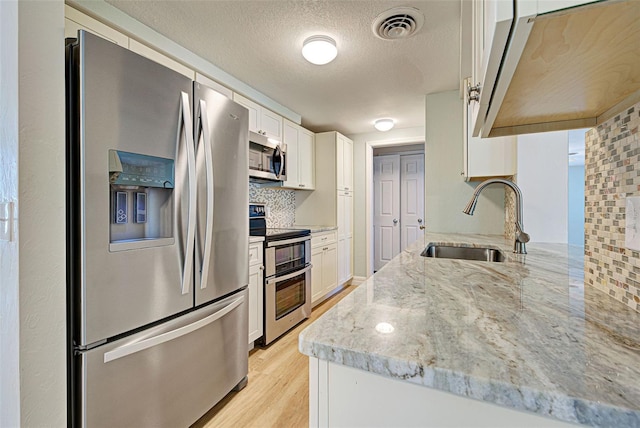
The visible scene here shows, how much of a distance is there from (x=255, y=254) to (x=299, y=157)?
1.56 meters

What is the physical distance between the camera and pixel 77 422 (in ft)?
3.45

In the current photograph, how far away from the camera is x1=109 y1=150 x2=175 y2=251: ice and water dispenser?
3.79 feet

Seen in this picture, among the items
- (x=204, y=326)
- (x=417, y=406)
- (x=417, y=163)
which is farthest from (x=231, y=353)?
(x=417, y=163)

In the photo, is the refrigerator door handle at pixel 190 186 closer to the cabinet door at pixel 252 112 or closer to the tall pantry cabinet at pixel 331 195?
the cabinet door at pixel 252 112

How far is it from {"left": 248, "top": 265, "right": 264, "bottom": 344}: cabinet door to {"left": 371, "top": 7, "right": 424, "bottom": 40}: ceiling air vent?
1812 mm

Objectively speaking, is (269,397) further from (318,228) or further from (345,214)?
(345,214)

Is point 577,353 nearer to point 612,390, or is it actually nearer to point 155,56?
point 612,390

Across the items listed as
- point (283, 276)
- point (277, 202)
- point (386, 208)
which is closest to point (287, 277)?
point (283, 276)

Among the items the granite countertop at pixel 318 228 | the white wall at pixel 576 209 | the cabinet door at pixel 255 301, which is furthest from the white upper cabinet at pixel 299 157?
the white wall at pixel 576 209

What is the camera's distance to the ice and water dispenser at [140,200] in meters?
1.16
